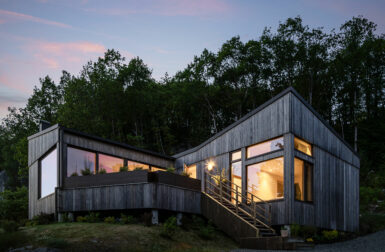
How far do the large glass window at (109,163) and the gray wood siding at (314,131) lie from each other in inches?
374

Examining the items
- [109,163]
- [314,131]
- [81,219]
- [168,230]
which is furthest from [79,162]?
[314,131]

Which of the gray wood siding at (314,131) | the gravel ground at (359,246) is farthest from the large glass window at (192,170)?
the gravel ground at (359,246)

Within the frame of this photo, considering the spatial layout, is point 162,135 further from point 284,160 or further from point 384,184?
point 284,160

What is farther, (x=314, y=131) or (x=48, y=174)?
(x=48, y=174)

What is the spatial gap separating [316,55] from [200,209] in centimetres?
2314

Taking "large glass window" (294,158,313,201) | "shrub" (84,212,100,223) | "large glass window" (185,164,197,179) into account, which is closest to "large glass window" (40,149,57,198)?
"shrub" (84,212,100,223)

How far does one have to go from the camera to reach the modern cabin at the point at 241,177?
1399cm

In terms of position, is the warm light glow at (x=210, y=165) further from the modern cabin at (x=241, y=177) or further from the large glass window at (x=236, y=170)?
the large glass window at (x=236, y=170)

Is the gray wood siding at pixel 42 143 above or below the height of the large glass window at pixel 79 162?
above

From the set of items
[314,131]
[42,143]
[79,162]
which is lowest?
[79,162]

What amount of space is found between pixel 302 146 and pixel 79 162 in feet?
33.1

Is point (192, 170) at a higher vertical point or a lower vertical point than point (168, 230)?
higher

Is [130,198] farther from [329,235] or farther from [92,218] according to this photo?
[329,235]

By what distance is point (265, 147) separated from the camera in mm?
15523
